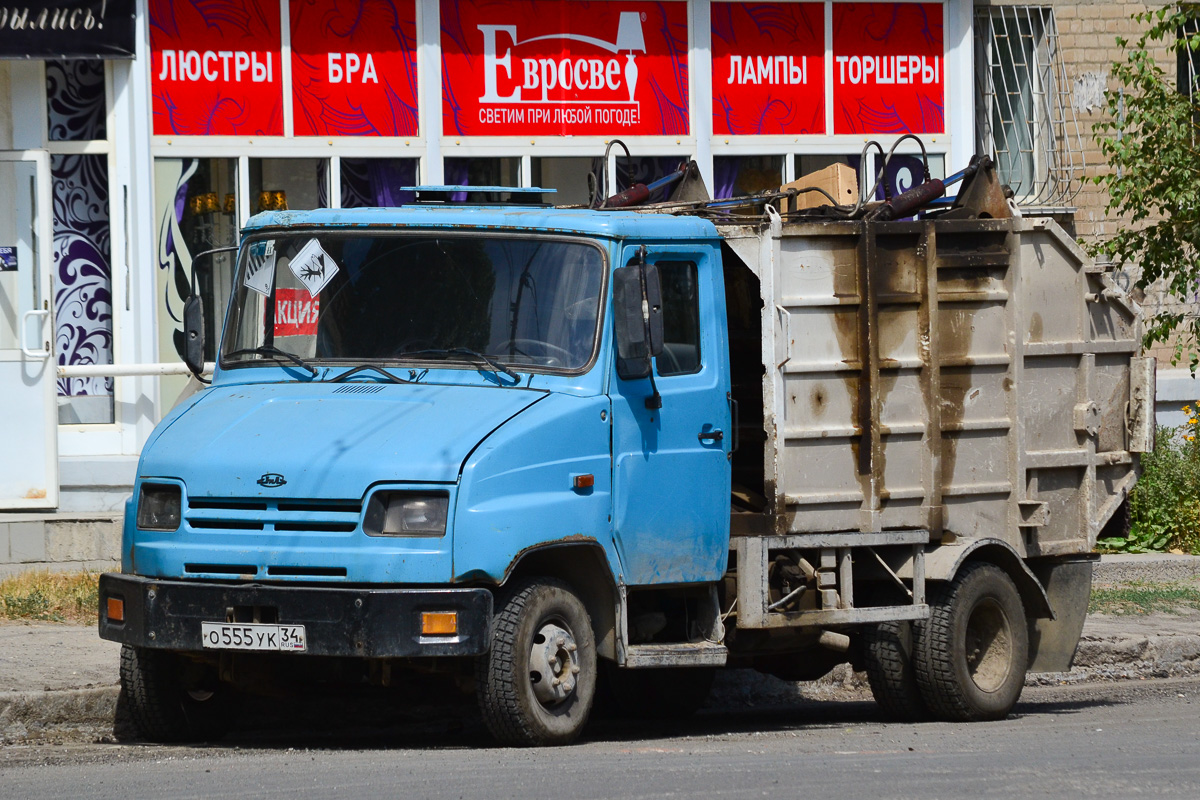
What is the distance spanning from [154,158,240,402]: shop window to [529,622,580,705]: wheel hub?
6.70 meters

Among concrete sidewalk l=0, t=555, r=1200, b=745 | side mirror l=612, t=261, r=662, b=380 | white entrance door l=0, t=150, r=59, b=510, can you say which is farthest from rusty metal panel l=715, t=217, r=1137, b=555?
white entrance door l=0, t=150, r=59, b=510

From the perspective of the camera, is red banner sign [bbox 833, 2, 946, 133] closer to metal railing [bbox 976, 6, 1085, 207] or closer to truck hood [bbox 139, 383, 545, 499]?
metal railing [bbox 976, 6, 1085, 207]

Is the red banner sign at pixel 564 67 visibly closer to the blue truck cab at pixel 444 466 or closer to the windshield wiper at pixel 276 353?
the blue truck cab at pixel 444 466

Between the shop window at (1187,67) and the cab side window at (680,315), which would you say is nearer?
the cab side window at (680,315)

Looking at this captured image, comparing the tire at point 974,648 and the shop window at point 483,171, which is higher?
the shop window at point 483,171

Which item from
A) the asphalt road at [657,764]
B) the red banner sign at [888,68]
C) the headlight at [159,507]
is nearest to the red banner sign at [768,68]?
the red banner sign at [888,68]

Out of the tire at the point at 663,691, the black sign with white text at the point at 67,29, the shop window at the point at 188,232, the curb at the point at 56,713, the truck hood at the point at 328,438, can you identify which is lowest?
the tire at the point at 663,691

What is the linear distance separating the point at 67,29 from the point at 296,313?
6.02 metres

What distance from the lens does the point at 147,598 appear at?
6.86 meters

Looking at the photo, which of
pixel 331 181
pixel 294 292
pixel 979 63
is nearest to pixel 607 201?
pixel 294 292

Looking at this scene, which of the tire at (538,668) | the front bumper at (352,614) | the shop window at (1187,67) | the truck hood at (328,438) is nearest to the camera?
the front bumper at (352,614)

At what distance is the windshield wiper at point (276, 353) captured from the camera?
7.49m

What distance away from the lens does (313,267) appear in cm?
764

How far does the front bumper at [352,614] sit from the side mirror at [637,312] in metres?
1.26
